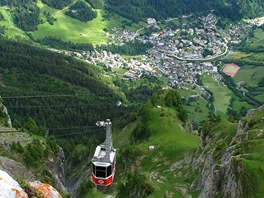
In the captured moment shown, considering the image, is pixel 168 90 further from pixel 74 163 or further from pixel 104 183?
pixel 104 183

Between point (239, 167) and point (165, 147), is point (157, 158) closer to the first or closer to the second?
point (165, 147)

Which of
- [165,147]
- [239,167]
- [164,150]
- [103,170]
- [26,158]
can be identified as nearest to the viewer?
[239,167]

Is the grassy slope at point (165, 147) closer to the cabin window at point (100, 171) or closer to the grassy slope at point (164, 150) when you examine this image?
the grassy slope at point (164, 150)

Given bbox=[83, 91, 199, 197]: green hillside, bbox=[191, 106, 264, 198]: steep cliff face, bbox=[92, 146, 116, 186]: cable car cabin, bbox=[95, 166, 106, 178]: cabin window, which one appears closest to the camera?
bbox=[191, 106, 264, 198]: steep cliff face

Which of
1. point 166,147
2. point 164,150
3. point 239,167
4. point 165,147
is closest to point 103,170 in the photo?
point 239,167

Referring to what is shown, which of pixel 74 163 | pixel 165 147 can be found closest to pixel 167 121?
pixel 165 147

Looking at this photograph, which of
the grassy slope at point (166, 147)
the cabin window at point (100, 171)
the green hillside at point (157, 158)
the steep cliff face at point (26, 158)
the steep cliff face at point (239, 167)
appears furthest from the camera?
the steep cliff face at point (26, 158)

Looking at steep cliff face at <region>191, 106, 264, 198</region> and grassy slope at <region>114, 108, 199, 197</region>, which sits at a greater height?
steep cliff face at <region>191, 106, 264, 198</region>

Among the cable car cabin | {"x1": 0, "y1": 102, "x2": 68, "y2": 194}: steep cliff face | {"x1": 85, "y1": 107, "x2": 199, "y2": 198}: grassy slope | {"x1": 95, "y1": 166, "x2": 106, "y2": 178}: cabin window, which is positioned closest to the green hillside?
{"x1": 85, "y1": 107, "x2": 199, "y2": 198}: grassy slope

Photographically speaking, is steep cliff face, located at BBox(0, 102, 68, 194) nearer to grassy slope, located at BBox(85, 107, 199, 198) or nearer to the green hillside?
the green hillside

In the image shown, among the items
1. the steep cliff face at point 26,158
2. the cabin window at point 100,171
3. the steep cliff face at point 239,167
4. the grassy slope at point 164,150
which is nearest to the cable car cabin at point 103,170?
the cabin window at point 100,171

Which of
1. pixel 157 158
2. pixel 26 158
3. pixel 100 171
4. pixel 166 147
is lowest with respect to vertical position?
pixel 157 158
